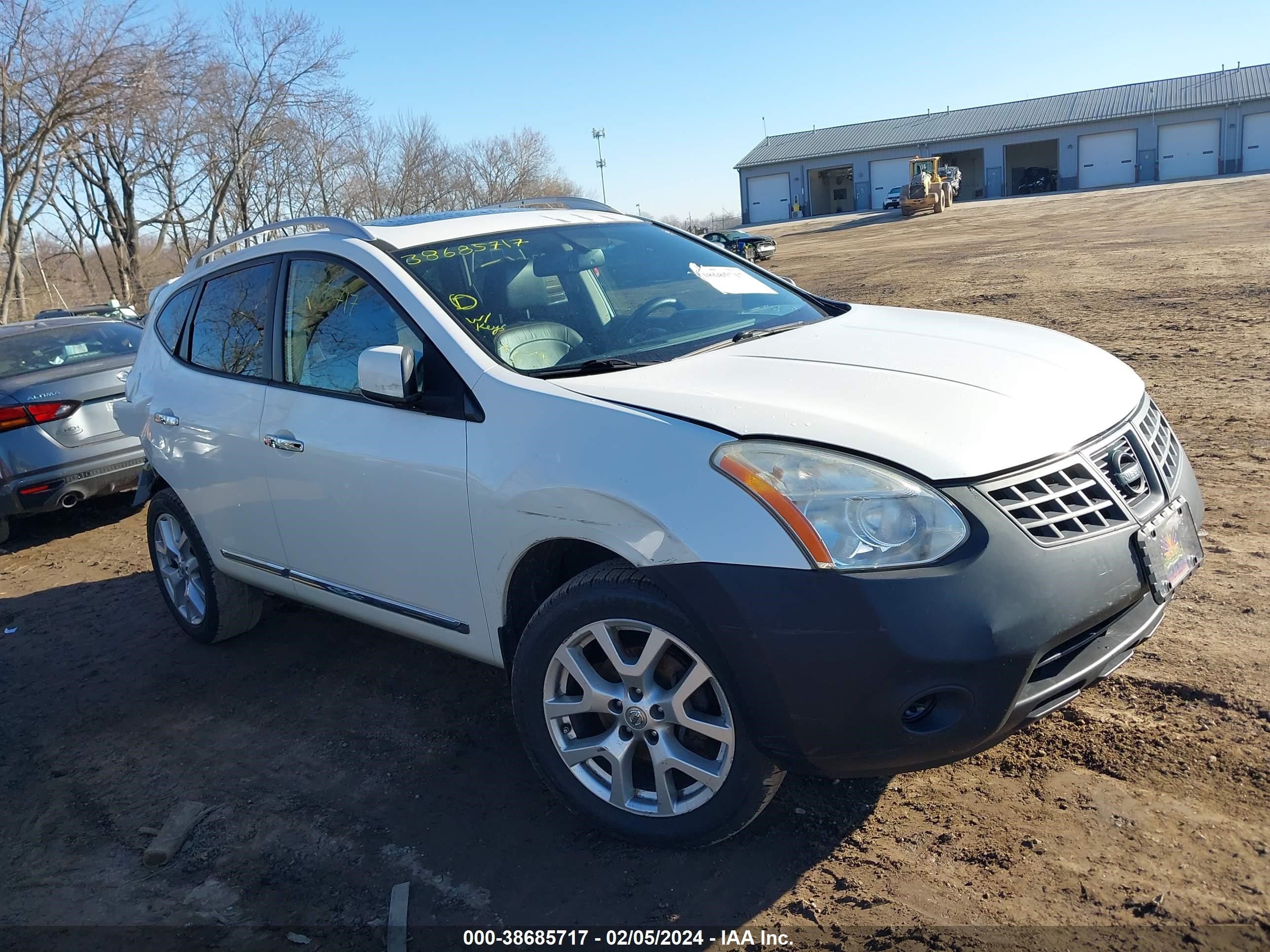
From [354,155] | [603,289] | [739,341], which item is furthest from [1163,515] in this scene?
[354,155]

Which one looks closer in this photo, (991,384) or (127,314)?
(991,384)

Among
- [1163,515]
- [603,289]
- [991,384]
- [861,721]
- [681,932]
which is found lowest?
[681,932]

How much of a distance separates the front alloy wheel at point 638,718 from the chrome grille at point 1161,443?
1.48 m

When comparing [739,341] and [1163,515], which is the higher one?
[739,341]

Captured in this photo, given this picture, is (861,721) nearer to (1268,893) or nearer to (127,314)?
(1268,893)

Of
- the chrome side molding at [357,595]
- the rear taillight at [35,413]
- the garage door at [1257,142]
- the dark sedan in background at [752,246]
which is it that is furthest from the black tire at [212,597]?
the garage door at [1257,142]

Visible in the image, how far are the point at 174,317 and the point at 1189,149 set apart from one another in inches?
2703

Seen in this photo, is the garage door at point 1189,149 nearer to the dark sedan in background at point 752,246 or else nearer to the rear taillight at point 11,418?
the dark sedan in background at point 752,246

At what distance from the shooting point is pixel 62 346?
26.4ft

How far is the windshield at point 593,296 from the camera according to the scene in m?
3.36

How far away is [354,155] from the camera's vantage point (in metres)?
44.2

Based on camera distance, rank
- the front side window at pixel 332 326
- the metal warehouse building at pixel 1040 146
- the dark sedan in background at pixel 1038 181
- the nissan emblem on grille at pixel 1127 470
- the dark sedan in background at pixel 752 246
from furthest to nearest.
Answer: the dark sedan in background at pixel 1038 181 < the metal warehouse building at pixel 1040 146 < the dark sedan in background at pixel 752 246 < the front side window at pixel 332 326 < the nissan emblem on grille at pixel 1127 470

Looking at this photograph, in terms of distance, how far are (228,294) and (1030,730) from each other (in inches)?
150

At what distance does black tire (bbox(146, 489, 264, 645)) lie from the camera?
4.70 m
